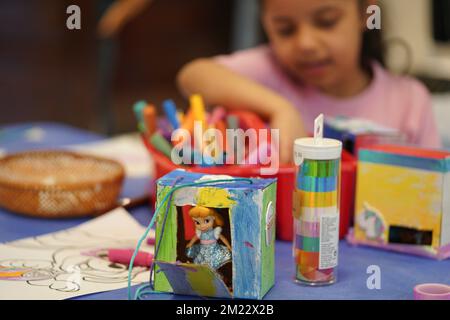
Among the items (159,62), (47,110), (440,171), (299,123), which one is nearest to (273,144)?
(299,123)

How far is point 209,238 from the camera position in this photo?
0.60 m

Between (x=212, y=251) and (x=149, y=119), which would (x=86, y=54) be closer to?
(x=149, y=119)

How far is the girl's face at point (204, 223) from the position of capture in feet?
1.95

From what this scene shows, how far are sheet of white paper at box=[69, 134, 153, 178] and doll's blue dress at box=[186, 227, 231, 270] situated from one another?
44cm

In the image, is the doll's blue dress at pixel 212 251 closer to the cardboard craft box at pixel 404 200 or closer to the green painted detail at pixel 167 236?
the green painted detail at pixel 167 236

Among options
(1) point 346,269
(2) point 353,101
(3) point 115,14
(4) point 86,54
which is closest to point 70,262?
(1) point 346,269

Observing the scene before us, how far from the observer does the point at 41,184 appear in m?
0.81

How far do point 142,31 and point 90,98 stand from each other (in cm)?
47

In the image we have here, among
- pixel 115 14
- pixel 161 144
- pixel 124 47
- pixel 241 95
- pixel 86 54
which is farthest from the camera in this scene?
pixel 124 47

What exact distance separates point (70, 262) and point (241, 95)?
37cm

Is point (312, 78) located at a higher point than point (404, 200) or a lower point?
higher

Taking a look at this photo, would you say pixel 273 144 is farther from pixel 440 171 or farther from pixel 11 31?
pixel 11 31

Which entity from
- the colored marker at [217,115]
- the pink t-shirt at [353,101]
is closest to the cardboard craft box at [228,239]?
the colored marker at [217,115]
